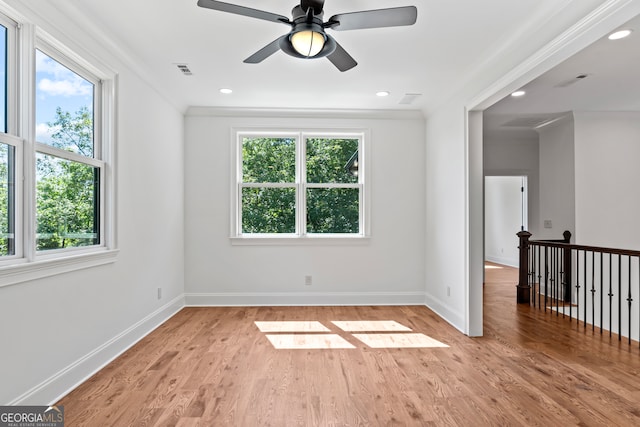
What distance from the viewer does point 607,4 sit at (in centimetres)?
213

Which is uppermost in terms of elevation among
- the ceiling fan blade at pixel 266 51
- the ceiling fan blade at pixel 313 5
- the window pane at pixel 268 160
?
the ceiling fan blade at pixel 313 5

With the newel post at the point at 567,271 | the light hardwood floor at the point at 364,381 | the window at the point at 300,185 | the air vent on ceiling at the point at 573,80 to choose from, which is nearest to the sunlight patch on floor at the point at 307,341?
the light hardwood floor at the point at 364,381

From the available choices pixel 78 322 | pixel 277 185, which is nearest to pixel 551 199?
pixel 277 185

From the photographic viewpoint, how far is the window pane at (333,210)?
5172 millimetres

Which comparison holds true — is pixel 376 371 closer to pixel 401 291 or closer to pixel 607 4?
pixel 401 291

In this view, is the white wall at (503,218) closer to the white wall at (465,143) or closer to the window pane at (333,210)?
the white wall at (465,143)

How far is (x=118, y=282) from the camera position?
3.20 metres

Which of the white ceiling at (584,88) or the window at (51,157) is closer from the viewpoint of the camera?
the window at (51,157)

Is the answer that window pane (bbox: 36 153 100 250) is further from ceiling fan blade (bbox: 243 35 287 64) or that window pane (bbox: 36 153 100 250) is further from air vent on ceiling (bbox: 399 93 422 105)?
air vent on ceiling (bbox: 399 93 422 105)

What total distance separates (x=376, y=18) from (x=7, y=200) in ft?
7.63

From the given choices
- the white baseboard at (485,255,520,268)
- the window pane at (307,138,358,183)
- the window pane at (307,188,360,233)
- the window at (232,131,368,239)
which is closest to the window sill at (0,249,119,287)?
the window at (232,131,368,239)

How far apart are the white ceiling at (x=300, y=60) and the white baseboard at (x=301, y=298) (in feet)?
8.23

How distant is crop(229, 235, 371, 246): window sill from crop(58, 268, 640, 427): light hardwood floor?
1.26 meters

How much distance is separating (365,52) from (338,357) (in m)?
2.64
